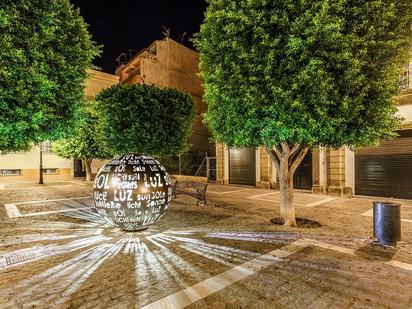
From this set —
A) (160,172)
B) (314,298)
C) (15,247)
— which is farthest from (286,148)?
(15,247)

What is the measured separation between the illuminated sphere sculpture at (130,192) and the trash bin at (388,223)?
535cm

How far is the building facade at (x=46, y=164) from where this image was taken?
89.2 ft

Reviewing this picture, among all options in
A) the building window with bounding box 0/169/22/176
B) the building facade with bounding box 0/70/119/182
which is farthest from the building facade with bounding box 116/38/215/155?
the building window with bounding box 0/169/22/176

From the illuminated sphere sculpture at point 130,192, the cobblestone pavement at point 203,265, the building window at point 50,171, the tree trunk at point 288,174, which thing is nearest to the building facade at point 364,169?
the cobblestone pavement at point 203,265

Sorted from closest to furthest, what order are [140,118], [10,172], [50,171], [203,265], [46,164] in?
[203,265]
[140,118]
[10,172]
[46,164]
[50,171]

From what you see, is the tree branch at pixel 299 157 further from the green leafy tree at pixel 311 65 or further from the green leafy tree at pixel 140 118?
the green leafy tree at pixel 140 118

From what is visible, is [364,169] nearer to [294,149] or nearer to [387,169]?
[387,169]

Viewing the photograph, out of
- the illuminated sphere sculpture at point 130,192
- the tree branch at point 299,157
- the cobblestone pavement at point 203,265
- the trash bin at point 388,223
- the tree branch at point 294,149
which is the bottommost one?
Result: the cobblestone pavement at point 203,265

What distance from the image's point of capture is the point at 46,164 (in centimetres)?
2942

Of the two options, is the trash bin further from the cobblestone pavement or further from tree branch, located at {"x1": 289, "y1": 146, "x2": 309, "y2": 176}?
tree branch, located at {"x1": 289, "y1": 146, "x2": 309, "y2": 176}

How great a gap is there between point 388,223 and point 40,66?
923 centimetres

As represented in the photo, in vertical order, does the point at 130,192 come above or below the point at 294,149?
below

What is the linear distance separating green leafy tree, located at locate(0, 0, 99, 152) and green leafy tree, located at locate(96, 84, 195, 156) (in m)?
2.86

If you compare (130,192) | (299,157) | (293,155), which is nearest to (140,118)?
(130,192)
